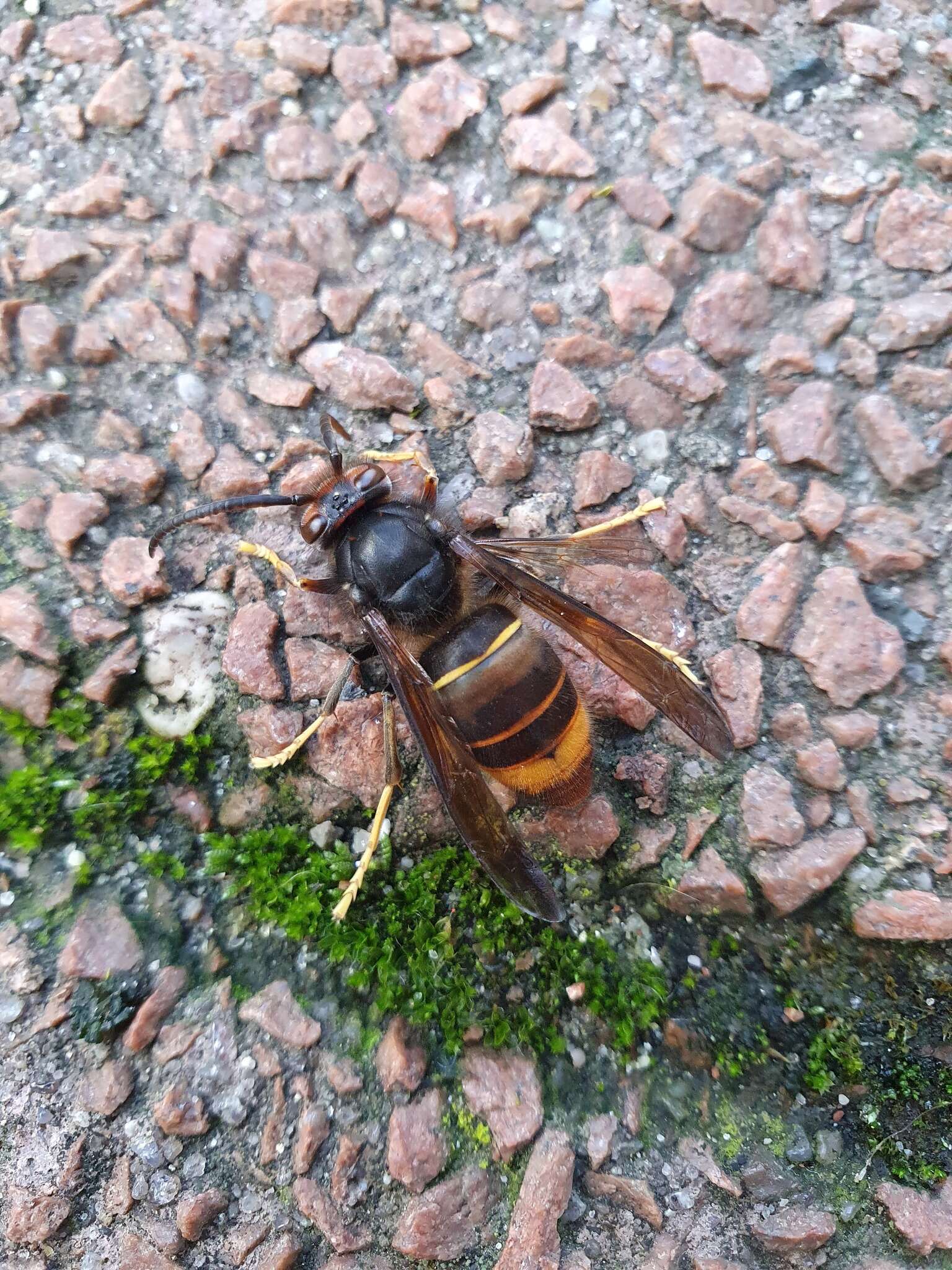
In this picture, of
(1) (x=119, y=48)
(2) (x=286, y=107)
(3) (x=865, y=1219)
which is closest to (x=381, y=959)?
(3) (x=865, y=1219)

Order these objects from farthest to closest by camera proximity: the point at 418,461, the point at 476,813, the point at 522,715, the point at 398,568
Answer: the point at 418,461
the point at 398,568
the point at 522,715
the point at 476,813

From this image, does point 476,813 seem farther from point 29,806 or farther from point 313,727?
point 29,806

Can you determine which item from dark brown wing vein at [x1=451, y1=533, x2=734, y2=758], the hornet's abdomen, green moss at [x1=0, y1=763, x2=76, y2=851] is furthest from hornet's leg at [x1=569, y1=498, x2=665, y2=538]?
green moss at [x1=0, y1=763, x2=76, y2=851]

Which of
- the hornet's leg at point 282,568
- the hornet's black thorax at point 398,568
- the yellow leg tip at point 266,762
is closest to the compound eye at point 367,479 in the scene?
the hornet's black thorax at point 398,568

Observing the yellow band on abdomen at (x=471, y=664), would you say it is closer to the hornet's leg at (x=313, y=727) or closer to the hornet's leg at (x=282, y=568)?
the hornet's leg at (x=313, y=727)

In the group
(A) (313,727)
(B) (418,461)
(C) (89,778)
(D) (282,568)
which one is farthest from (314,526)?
(C) (89,778)

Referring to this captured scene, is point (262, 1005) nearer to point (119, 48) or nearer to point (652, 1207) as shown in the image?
point (652, 1207)
